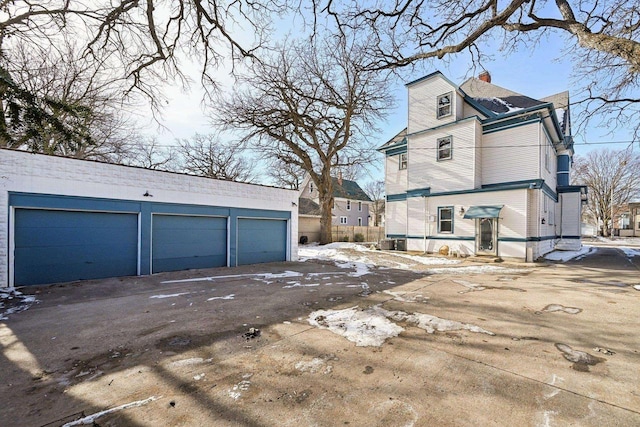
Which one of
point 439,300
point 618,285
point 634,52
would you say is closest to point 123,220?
point 439,300

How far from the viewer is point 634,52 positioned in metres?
5.63

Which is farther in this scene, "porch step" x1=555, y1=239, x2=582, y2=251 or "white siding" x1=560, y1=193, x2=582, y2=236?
"white siding" x1=560, y1=193, x2=582, y2=236

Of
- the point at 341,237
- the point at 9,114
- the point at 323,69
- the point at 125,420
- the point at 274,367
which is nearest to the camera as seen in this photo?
the point at 125,420

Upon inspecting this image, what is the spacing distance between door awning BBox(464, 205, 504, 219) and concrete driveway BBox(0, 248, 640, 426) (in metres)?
6.18

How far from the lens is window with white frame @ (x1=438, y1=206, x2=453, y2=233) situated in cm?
1401

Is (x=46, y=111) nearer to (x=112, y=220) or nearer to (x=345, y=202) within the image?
(x=112, y=220)

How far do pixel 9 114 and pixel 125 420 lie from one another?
20.6 feet

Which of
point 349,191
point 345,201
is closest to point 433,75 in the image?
point 345,201

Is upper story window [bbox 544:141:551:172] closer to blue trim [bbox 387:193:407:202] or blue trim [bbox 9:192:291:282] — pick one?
blue trim [bbox 387:193:407:202]

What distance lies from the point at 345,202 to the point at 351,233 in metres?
12.1

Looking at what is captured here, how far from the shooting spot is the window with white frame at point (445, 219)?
45.9 ft

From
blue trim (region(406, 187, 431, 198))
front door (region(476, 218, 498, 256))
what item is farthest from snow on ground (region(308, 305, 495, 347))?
blue trim (region(406, 187, 431, 198))

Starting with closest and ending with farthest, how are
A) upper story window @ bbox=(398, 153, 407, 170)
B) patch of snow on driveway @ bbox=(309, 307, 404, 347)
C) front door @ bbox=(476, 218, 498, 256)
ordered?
patch of snow on driveway @ bbox=(309, 307, 404, 347) → front door @ bbox=(476, 218, 498, 256) → upper story window @ bbox=(398, 153, 407, 170)

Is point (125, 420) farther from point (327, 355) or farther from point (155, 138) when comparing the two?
point (155, 138)
